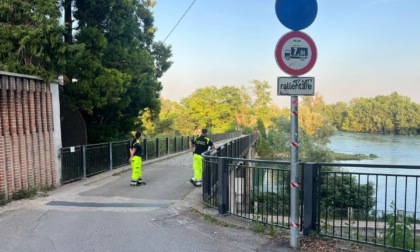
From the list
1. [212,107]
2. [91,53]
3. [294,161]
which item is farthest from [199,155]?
[212,107]

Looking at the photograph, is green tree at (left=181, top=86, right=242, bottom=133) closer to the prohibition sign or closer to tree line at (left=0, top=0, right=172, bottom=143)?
tree line at (left=0, top=0, right=172, bottom=143)

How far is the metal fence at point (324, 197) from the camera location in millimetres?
4738

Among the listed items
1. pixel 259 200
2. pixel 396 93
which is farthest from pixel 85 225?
pixel 396 93

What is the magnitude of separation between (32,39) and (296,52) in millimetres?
7946

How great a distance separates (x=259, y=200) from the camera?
248 inches

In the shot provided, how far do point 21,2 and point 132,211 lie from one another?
7.19 metres

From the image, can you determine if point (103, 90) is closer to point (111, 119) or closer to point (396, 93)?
point (111, 119)

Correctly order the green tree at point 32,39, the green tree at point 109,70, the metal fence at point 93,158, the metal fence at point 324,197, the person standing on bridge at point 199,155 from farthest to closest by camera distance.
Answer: the green tree at point 109,70, the metal fence at point 93,158, the person standing on bridge at point 199,155, the green tree at point 32,39, the metal fence at point 324,197

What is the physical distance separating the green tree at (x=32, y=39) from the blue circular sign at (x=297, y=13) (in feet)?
23.8

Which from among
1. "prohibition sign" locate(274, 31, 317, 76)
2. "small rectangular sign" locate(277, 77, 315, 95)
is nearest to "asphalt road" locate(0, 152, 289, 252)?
"small rectangular sign" locate(277, 77, 315, 95)

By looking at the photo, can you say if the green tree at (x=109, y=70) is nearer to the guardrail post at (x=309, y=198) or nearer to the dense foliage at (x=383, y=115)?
the guardrail post at (x=309, y=198)

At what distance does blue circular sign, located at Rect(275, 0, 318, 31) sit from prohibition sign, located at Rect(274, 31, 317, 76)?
0.12 meters

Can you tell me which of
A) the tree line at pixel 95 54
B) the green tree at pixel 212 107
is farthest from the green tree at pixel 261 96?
the tree line at pixel 95 54

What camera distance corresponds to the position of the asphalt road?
4.94 metres
